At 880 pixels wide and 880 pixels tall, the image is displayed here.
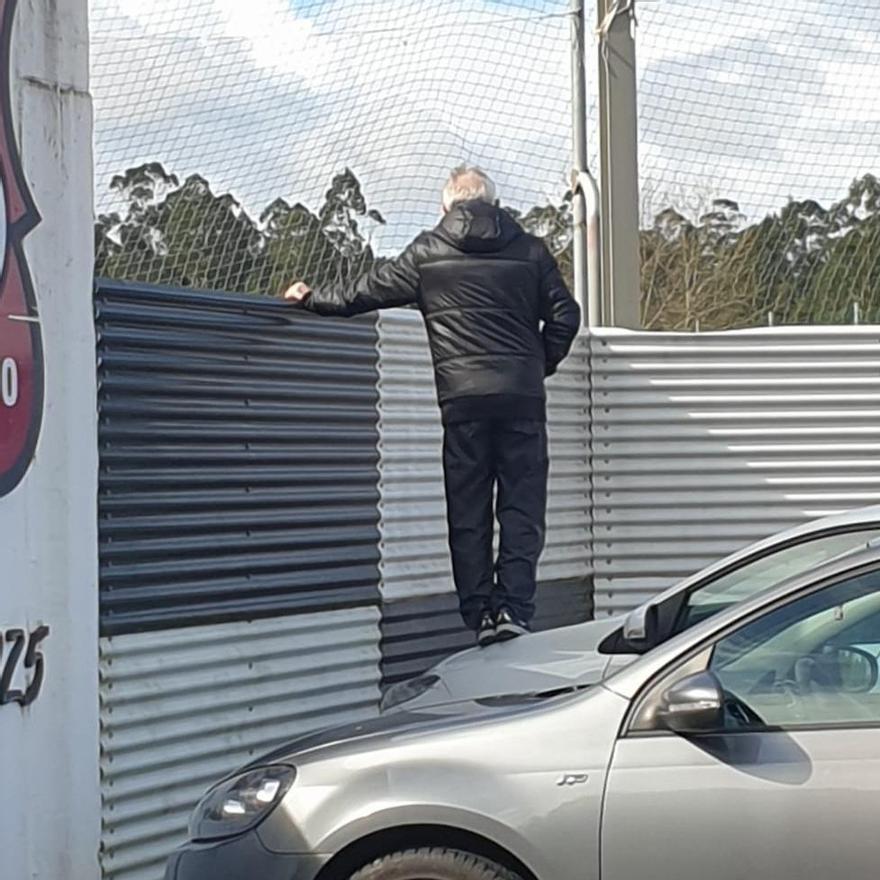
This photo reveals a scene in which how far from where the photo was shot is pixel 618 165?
1049 cm

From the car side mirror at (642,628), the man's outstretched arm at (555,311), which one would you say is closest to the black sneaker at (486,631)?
the man's outstretched arm at (555,311)

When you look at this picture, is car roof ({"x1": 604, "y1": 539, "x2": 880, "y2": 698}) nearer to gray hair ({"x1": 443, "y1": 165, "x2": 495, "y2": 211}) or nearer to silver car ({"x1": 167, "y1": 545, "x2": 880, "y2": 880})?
silver car ({"x1": 167, "y1": 545, "x2": 880, "y2": 880})

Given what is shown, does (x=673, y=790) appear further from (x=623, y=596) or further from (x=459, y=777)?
(x=623, y=596)

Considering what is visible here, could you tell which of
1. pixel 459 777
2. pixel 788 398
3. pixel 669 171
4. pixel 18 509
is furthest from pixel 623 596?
pixel 459 777

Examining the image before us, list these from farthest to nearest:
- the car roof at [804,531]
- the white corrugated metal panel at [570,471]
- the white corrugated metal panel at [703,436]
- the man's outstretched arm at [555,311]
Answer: the white corrugated metal panel at [703,436]
the white corrugated metal panel at [570,471]
the man's outstretched arm at [555,311]
the car roof at [804,531]

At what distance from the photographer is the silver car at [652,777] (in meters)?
→ 4.09

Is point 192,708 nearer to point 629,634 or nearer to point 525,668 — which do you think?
point 525,668

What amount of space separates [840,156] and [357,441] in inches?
165

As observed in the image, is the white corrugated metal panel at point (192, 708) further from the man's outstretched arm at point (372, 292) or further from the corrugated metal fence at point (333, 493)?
the man's outstretched arm at point (372, 292)

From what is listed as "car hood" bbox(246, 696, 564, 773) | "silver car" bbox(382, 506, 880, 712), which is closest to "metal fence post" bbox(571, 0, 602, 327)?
"silver car" bbox(382, 506, 880, 712)

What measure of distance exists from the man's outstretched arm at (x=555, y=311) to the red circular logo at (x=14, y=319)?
8.82ft

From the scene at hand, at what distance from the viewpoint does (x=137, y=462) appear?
6402 mm

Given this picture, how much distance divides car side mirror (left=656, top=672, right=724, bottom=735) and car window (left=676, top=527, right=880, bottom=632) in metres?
1.08

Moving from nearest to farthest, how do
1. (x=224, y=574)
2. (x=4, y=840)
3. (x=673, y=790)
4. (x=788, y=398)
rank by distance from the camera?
(x=673, y=790)
(x=4, y=840)
(x=224, y=574)
(x=788, y=398)
